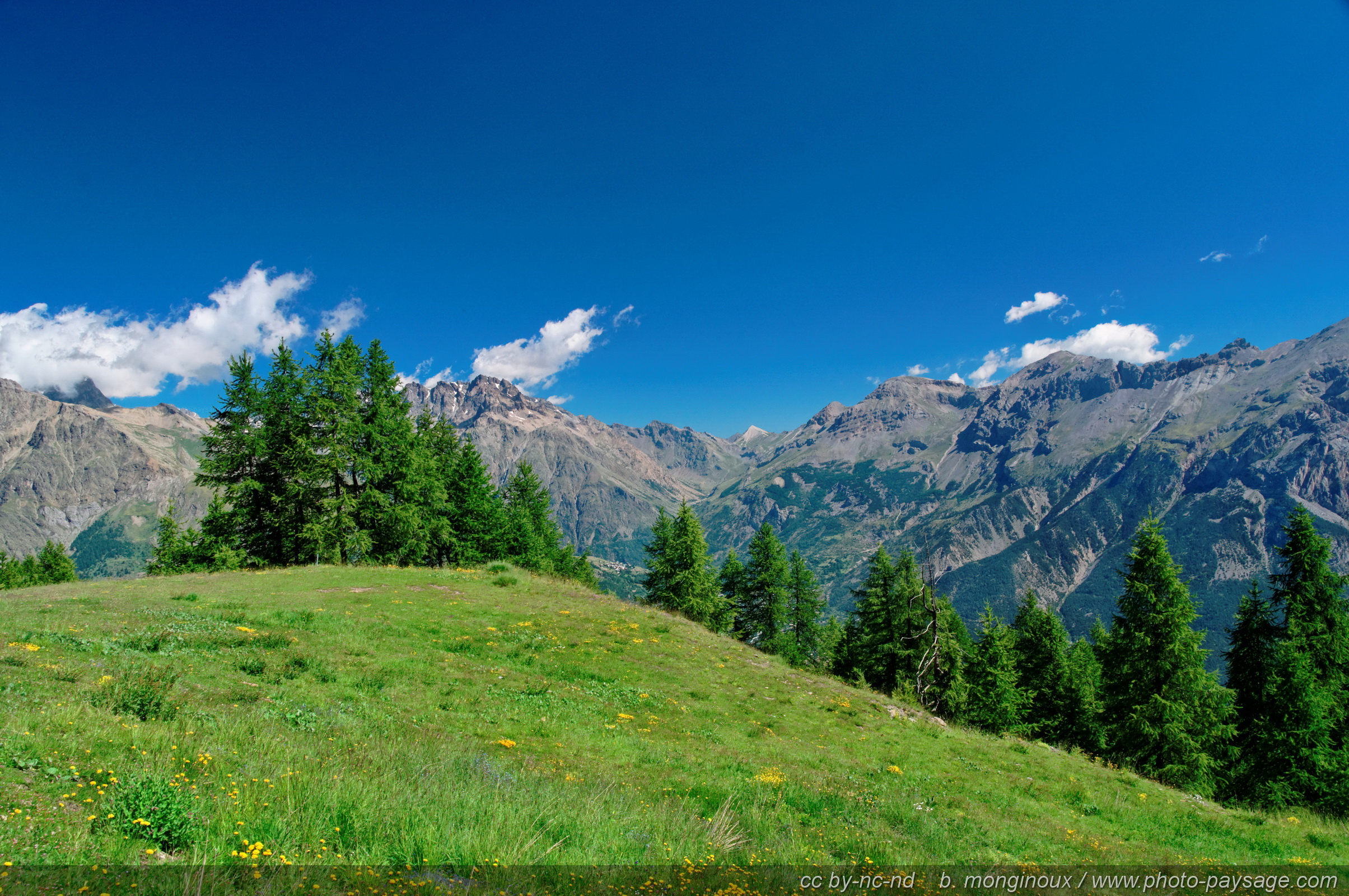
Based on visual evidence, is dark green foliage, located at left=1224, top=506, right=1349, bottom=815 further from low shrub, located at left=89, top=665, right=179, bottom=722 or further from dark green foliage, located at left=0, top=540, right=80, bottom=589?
dark green foliage, located at left=0, top=540, right=80, bottom=589

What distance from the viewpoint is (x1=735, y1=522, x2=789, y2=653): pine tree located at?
176 ft

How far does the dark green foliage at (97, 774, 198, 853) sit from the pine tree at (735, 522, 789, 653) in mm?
49610

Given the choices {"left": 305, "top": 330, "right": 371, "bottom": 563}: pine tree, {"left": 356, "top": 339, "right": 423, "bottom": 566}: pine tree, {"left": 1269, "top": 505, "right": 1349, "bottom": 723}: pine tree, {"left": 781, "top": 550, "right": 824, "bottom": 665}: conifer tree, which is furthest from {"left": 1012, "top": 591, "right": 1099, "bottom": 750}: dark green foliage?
{"left": 305, "top": 330, "right": 371, "bottom": 563}: pine tree

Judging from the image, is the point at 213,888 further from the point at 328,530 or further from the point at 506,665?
the point at 328,530

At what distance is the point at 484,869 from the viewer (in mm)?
6094

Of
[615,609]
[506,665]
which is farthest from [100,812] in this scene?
[615,609]

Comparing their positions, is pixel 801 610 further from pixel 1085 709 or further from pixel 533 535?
pixel 533 535

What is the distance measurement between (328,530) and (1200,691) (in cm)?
5129

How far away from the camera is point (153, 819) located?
5.41 metres

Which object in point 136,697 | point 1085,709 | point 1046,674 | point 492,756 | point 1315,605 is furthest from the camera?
point 1046,674

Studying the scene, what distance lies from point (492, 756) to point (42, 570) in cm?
9459

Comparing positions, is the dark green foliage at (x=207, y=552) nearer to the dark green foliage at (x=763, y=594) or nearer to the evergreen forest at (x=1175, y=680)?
the evergreen forest at (x=1175, y=680)

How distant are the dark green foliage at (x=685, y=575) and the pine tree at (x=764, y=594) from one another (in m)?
1.99

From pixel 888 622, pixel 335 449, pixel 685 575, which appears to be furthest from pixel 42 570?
pixel 888 622
